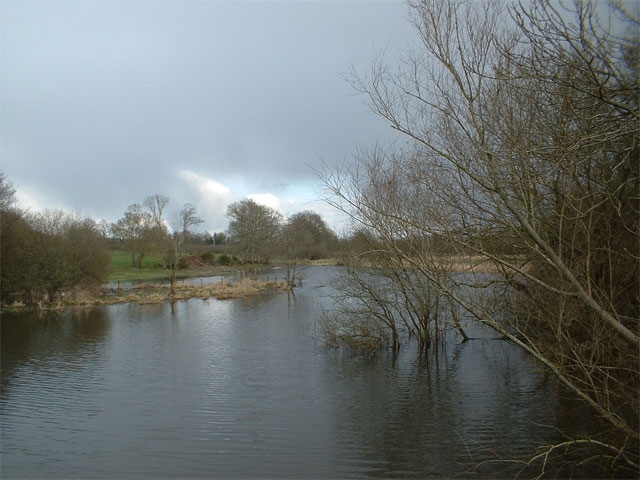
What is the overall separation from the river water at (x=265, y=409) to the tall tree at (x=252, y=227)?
1438 inches

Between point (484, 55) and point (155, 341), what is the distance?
14.6 meters

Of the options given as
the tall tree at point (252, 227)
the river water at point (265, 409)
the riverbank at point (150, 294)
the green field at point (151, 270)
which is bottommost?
the river water at point (265, 409)

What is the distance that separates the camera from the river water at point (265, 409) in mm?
7410

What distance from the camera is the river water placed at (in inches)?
292

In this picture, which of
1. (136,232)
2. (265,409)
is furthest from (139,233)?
(265,409)

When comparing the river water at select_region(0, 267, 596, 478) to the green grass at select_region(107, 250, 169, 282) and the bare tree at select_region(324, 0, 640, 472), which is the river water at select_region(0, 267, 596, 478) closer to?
the bare tree at select_region(324, 0, 640, 472)

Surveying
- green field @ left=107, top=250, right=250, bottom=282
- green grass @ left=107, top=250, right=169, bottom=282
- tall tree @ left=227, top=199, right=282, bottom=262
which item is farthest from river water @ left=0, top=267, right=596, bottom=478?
tall tree @ left=227, top=199, right=282, bottom=262

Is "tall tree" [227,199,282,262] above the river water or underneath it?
above

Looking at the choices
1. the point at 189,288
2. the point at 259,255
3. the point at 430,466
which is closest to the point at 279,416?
the point at 430,466

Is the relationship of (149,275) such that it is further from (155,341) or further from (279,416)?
(279,416)

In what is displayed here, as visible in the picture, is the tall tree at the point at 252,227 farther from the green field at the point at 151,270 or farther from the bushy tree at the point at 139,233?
the bushy tree at the point at 139,233

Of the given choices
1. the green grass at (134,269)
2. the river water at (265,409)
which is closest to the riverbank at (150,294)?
the green grass at (134,269)

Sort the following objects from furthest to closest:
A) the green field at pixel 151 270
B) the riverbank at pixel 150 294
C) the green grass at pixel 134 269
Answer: the green field at pixel 151 270 → the green grass at pixel 134 269 → the riverbank at pixel 150 294

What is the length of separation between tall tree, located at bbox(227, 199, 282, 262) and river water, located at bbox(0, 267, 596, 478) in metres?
36.5
